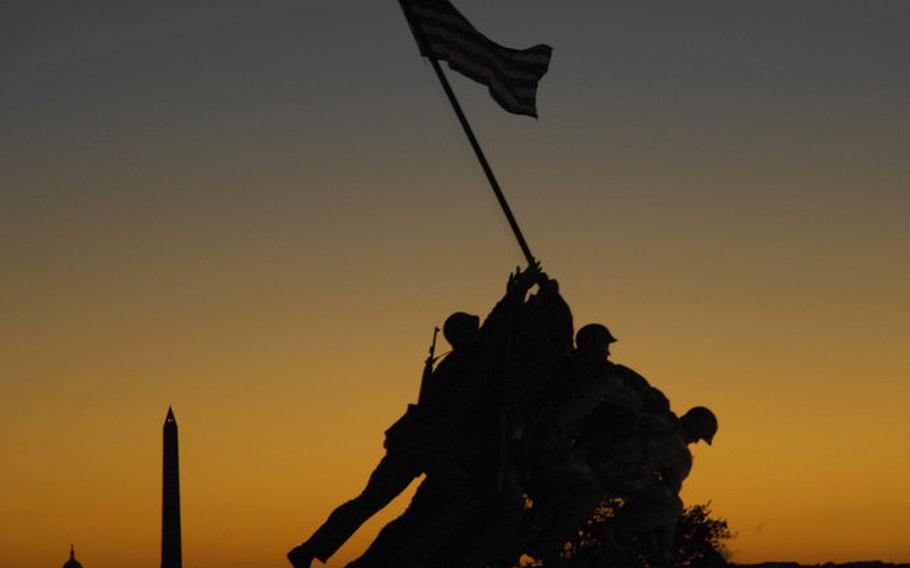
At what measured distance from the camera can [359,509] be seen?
34.7 metres

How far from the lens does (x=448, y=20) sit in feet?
118

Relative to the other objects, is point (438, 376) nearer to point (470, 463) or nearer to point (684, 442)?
point (470, 463)

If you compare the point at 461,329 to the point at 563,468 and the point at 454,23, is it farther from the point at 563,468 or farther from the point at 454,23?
the point at 454,23

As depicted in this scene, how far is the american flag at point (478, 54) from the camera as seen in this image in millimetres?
35906

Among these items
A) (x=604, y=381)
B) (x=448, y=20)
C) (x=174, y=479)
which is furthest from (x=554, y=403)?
(x=174, y=479)

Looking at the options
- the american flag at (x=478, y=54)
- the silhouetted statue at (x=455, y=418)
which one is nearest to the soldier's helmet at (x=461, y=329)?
the silhouetted statue at (x=455, y=418)

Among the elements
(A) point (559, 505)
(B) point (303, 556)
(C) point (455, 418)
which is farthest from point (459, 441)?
(B) point (303, 556)

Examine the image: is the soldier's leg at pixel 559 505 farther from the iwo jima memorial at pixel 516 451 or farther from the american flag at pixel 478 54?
the american flag at pixel 478 54

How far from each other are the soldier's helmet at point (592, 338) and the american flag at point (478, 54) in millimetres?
3707

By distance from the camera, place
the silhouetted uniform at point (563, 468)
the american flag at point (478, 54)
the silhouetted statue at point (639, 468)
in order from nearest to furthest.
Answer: the silhouetted uniform at point (563, 468)
the silhouetted statue at point (639, 468)
the american flag at point (478, 54)

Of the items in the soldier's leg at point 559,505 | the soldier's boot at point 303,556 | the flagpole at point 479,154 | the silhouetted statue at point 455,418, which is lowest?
the soldier's boot at point 303,556

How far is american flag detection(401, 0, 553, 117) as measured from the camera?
35906 mm

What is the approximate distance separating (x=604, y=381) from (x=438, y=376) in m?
2.33

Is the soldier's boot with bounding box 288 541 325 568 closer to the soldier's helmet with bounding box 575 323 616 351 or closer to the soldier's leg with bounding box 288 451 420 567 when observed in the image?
the soldier's leg with bounding box 288 451 420 567
